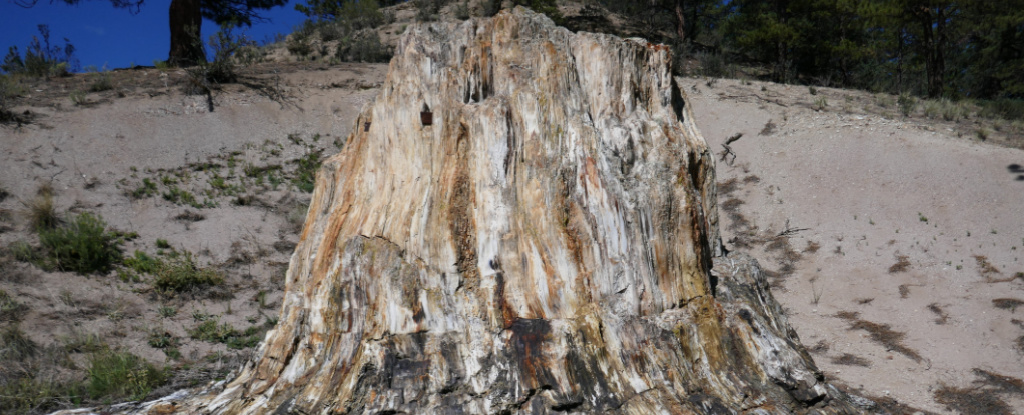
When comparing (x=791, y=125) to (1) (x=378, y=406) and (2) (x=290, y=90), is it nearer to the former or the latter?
(2) (x=290, y=90)

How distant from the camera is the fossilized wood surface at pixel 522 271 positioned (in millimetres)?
4246

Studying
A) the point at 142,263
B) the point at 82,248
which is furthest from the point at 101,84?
the point at 142,263

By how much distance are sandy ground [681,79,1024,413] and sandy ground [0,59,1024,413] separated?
4 centimetres

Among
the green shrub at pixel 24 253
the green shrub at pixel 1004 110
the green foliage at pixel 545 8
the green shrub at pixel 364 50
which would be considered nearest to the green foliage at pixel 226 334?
the green shrub at pixel 24 253

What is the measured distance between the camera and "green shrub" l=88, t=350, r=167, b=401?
5.82m

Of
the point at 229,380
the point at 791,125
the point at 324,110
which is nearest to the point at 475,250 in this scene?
the point at 229,380

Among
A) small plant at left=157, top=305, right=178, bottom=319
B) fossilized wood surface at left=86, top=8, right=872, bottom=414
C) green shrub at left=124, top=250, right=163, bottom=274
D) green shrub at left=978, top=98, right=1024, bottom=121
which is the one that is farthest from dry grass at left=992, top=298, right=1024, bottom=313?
green shrub at left=124, top=250, right=163, bottom=274

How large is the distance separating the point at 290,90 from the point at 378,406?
1285 centimetres

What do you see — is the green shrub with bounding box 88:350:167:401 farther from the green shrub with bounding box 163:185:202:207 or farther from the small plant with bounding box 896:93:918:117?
the small plant with bounding box 896:93:918:117

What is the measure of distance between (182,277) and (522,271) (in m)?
6.11

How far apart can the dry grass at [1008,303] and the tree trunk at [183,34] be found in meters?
17.9

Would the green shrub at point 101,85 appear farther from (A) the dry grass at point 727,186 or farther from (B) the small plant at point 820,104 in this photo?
(B) the small plant at point 820,104

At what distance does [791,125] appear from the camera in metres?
14.8

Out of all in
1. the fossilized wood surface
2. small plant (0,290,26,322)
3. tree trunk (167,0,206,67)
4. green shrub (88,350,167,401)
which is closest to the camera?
the fossilized wood surface
